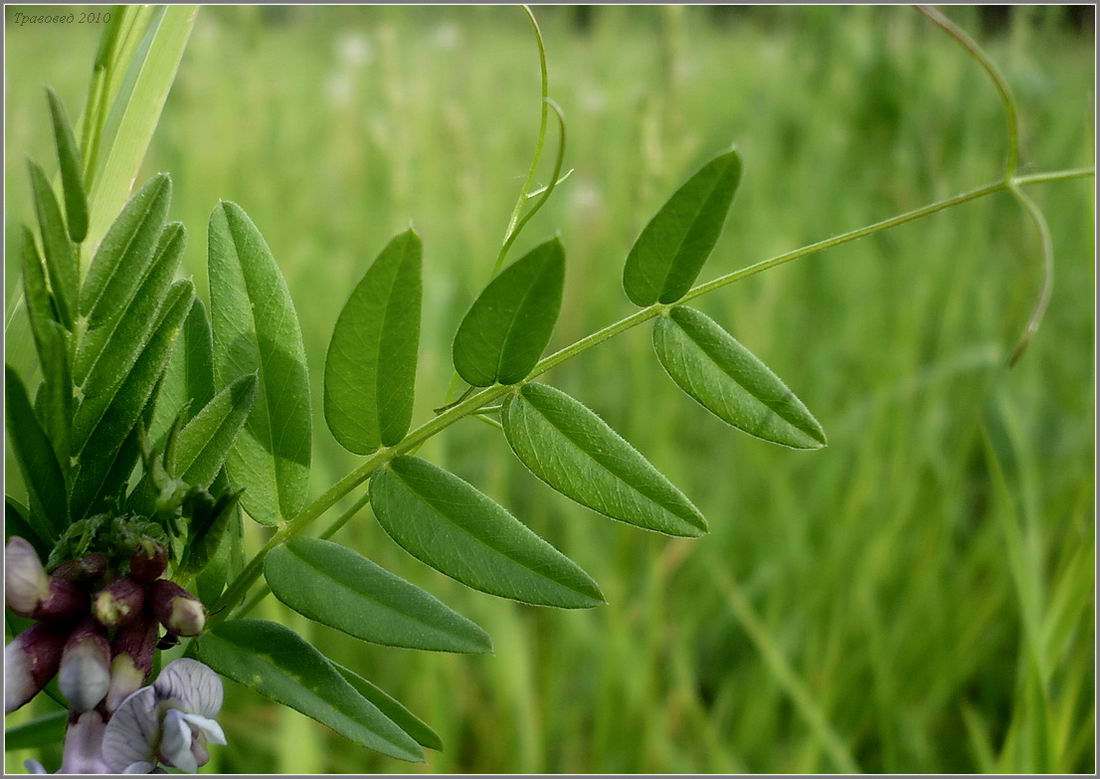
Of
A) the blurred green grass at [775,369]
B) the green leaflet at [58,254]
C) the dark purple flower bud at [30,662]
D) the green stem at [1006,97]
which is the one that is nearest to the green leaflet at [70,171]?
the green leaflet at [58,254]

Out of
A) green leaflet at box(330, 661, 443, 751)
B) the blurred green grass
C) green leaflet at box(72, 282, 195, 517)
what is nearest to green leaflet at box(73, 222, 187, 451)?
green leaflet at box(72, 282, 195, 517)

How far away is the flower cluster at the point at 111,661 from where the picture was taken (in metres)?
0.23

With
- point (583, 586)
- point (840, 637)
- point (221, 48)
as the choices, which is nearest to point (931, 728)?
point (840, 637)

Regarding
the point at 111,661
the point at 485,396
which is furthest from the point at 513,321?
the point at 111,661

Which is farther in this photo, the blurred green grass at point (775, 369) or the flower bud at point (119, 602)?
the blurred green grass at point (775, 369)

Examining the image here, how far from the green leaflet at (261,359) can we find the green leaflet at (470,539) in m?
0.03

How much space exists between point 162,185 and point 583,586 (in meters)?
0.16

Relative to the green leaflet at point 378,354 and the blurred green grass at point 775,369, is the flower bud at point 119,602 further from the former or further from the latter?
the blurred green grass at point 775,369

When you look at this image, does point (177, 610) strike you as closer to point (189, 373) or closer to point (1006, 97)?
point (189, 373)

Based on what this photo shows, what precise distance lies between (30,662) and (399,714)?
0.36 ft

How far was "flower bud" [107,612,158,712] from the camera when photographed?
0.78ft

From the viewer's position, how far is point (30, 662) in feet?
0.78

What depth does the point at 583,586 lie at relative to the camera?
10.5 inches

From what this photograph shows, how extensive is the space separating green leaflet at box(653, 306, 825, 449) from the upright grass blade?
0.60 feet
